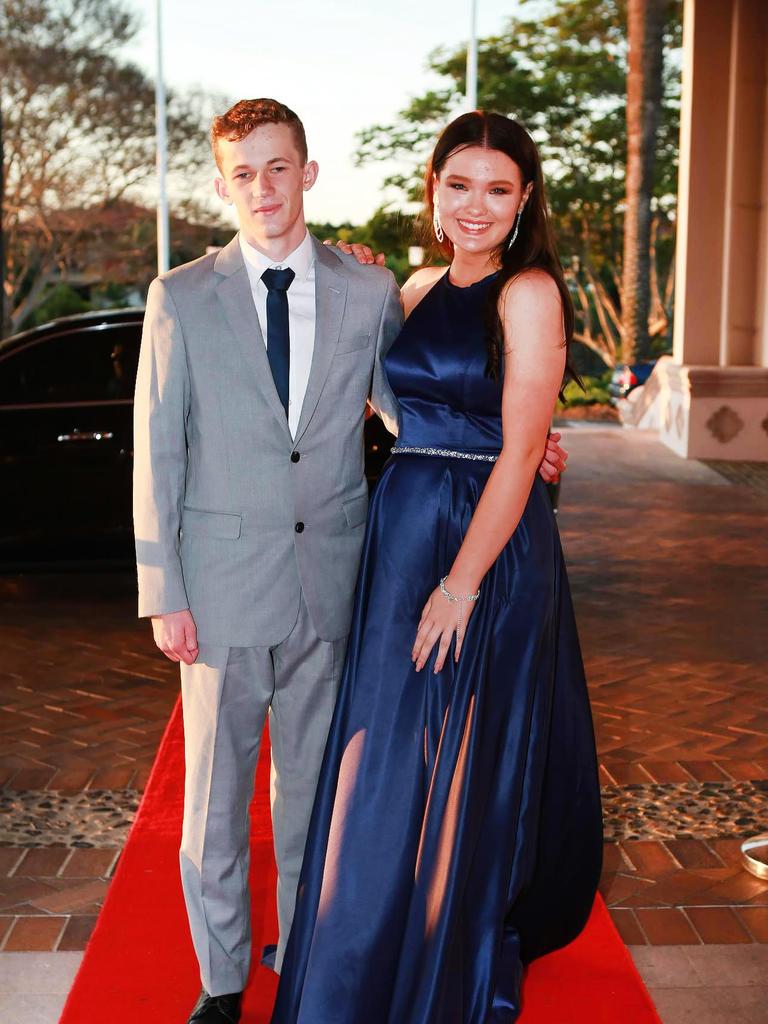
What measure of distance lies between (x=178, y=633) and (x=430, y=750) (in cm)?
60

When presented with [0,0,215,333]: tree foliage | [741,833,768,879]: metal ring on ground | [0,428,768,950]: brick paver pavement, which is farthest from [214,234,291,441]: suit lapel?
[0,0,215,333]: tree foliage

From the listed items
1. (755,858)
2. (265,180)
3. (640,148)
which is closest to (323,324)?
(265,180)

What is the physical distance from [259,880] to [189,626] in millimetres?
1202

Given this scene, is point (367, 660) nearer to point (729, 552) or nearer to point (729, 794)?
point (729, 794)

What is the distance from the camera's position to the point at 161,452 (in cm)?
261

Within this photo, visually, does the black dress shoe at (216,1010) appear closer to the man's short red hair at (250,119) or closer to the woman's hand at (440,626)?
the woman's hand at (440,626)

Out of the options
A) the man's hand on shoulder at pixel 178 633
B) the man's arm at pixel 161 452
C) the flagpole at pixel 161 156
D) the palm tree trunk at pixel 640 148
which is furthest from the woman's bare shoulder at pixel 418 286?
the flagpole at pixel 161 156

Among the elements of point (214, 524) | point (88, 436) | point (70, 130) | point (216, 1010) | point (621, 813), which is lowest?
point (621, 813)

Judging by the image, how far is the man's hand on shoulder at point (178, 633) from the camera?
8.73 feet

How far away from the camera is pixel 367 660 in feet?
8.82

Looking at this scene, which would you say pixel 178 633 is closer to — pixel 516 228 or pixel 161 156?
pixel 516 228

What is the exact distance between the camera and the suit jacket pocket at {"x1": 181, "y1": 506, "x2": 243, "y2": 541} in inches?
106

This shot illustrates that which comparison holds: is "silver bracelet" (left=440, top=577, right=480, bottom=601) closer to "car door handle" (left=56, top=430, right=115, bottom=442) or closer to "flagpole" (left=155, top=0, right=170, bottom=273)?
"car door handle" (left=56, top=430, right=115, bottom=442)

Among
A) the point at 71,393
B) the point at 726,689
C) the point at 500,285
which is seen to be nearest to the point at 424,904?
the point at 500,285
